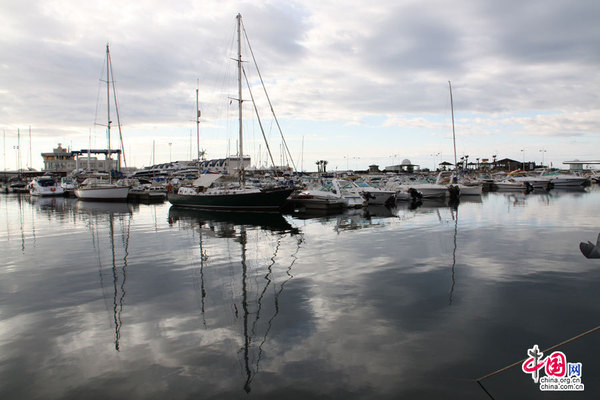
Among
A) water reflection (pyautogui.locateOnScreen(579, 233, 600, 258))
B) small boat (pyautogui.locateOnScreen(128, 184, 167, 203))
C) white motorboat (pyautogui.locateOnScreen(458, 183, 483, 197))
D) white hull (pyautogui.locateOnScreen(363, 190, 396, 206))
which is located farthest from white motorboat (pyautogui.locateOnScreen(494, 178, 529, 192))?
water reflection (pyautogui.locateOnScreen(579, 233, 600, 258))

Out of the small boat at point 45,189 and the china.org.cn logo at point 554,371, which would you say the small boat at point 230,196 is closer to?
the china.org.cn logo at point 554,371

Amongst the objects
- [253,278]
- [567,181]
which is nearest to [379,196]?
[253,278]

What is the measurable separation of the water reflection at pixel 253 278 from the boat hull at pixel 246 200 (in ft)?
18.3

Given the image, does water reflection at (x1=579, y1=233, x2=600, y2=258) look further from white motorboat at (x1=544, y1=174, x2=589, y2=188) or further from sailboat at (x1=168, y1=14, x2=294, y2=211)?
white motorboat at (x1=544, y1=174, x2=589, y2=188)

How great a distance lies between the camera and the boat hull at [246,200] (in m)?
31.2

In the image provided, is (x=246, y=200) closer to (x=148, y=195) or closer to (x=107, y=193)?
(x=148, y=195)

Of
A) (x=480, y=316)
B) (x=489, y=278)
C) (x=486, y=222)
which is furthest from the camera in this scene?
(x=486, y=222)

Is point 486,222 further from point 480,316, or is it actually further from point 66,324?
point 66,324

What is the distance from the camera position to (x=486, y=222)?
77.9 feet

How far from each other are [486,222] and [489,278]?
14301 millimetres

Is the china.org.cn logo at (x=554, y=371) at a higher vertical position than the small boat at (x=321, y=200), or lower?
lower

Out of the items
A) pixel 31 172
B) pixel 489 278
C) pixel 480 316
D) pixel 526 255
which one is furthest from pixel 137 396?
pixel 31 172

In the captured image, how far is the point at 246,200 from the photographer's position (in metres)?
32.1

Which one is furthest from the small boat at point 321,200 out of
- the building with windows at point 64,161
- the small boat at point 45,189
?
the building with windows at point 64,161
